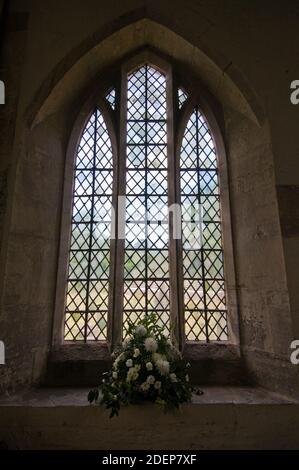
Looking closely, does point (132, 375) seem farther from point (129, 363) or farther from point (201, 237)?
point (201, 237)

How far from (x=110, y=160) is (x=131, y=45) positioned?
1.33 meters

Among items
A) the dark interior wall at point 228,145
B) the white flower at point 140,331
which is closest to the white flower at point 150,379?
the white flower at point 140,331

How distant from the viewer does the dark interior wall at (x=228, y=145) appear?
2268mm

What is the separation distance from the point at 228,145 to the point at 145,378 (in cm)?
235

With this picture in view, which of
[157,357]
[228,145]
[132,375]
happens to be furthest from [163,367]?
[228,145]

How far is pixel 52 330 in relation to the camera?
101 inches

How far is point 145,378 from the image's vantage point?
1975 millimetres

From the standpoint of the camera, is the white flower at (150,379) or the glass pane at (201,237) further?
the glass pane at (201,237)

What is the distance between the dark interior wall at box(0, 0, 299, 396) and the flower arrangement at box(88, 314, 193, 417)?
760 millimetres

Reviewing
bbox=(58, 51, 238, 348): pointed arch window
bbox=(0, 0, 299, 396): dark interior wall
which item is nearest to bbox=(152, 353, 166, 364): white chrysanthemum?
bbox=(58, 51, 238, 348): pointed arch window

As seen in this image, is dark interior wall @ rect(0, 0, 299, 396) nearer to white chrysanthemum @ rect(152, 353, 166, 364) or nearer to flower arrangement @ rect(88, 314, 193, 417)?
flower arrangement @ rect(88, 314, 193, 417)

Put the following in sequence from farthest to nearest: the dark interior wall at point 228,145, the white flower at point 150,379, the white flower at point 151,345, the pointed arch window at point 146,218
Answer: the pointed arch window at point 146,218
the dark interior wall at point 228,145
the white flower at point 151,345
the white flower at point 150,379

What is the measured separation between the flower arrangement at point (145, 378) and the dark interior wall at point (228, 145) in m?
0.76

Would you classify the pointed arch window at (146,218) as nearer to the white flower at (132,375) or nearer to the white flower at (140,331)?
the white flower at (140,331)
